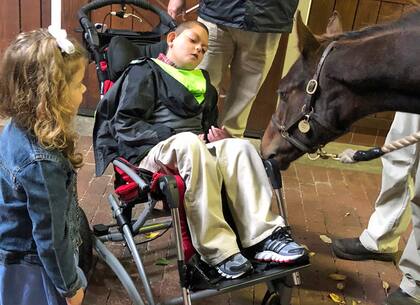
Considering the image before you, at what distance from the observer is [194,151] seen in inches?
72.0

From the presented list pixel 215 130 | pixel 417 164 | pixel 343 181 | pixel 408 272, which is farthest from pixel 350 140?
pixel 215 130

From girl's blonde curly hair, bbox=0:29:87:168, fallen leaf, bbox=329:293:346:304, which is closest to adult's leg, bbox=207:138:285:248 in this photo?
fallen leaf, bbox=329:293:346:304

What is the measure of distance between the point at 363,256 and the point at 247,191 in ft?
3.53

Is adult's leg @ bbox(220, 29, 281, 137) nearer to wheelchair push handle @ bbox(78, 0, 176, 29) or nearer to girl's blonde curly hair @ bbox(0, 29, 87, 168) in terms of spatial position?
wheelchair push handle @ bbox(78, 0, 176, 29)

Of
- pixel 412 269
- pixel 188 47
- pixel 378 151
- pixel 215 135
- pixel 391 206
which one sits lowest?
pixel 412 269

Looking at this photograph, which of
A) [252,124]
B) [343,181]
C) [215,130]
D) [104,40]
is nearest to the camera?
[215,130]

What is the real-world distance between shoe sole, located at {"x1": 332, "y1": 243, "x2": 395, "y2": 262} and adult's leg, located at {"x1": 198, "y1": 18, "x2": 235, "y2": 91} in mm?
1065

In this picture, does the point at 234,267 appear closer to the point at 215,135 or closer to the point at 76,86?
the point at 215,135

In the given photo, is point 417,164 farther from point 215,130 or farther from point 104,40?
point 104,40

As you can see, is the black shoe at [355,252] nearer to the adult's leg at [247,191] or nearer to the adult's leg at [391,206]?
the adult's leg at [391,206]

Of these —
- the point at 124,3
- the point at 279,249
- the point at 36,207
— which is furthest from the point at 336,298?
the point at 124,3

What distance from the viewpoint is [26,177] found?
132 cm

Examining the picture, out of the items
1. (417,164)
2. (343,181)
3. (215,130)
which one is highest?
(215,130)

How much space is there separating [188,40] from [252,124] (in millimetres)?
1862
